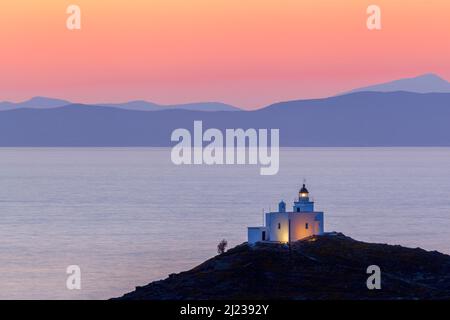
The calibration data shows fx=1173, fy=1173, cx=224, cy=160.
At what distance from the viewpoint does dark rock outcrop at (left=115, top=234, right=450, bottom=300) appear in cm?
7488

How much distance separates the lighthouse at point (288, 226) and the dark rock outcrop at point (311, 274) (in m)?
0.93

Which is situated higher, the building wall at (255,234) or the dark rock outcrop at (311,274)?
the building wall at (255,234)

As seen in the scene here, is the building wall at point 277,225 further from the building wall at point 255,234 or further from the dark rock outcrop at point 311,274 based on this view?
the dark rock outcrop at point 311,274

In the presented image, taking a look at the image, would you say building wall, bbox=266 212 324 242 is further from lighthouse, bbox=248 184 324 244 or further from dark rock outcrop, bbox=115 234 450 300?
dark rock outcrop, bbox=115 234 450 300

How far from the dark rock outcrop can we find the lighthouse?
0.93 metres

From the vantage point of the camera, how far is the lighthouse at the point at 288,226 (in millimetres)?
84875

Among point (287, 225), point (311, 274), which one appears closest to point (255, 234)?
point (287, 225)

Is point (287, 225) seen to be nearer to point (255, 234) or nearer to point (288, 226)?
point (288, 226)

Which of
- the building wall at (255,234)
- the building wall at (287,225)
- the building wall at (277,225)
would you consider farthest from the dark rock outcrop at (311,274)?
the building wall at (277,225)
